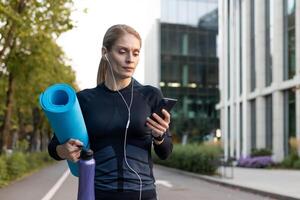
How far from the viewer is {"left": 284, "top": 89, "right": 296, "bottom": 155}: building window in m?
39.1

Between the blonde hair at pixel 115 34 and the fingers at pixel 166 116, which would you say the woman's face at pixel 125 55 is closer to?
the blonde hair at pixel 115 34

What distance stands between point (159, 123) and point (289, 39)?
127ft

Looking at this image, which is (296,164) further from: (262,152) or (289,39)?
(289,39)

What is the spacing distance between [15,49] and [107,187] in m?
22.6

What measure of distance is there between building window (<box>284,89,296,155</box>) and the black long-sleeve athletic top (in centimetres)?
3733

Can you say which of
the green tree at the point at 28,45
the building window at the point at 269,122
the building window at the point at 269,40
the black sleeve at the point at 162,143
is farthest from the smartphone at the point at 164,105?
the building window at the point at 269,122

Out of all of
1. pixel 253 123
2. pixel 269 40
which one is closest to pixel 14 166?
pixel 269 40

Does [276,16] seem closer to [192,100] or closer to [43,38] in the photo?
[43,38]

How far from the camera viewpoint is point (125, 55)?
283 centimetres

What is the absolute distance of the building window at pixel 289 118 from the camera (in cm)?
3909

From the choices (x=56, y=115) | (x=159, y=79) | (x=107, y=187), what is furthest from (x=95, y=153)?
(x=159, y=79)

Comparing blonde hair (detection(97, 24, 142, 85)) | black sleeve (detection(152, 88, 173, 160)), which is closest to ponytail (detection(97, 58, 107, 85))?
blonde hair (detection(97, 24, 142, 85))

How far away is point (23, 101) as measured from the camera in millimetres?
33219

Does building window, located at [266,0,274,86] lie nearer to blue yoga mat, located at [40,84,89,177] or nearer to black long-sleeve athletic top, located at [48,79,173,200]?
black long-sleeve athletic top, located at [48,79,173,200]
